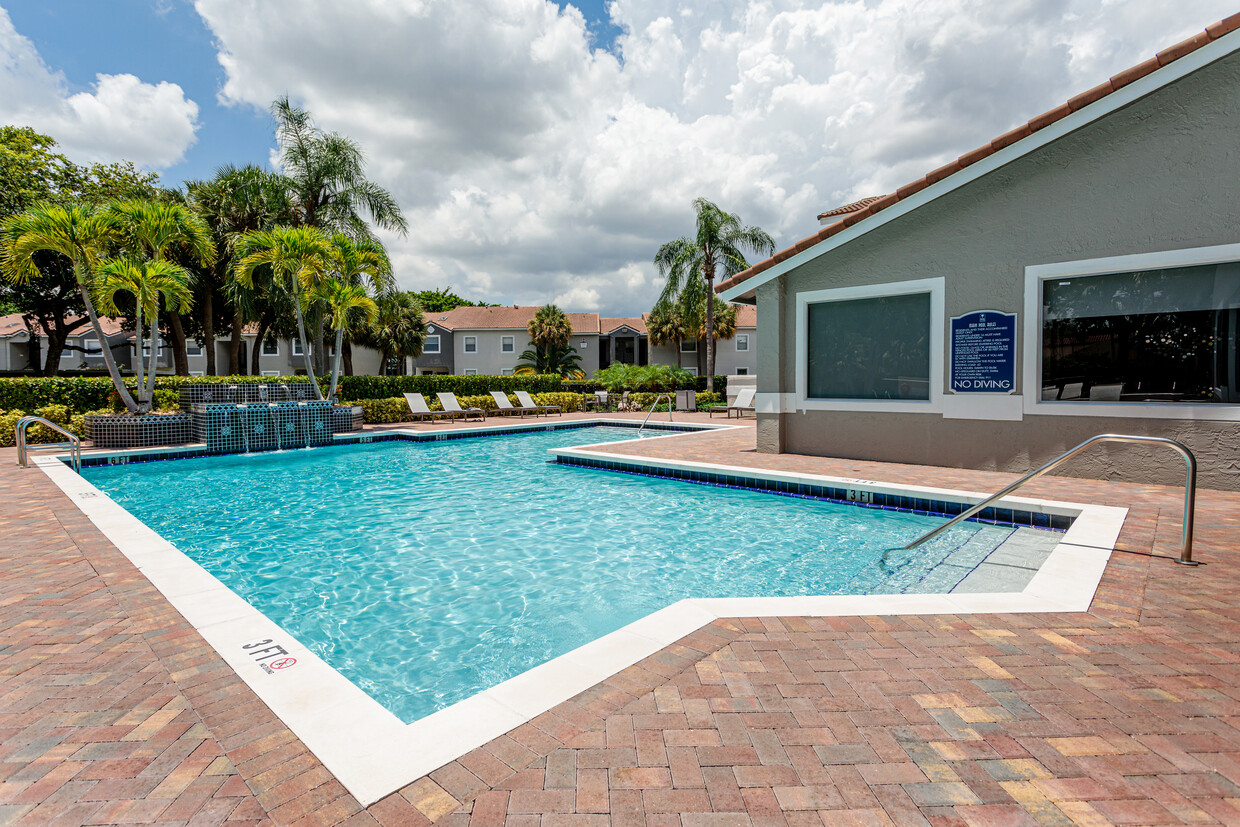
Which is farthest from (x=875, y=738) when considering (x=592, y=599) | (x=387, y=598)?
(x=387, y=598)

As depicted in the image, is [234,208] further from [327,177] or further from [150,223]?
[150,223]

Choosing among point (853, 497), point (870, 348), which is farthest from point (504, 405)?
point (853, 497)

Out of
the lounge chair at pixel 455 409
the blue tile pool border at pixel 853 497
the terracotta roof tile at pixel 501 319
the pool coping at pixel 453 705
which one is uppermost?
the terracotta roof tile at pixel 501 319

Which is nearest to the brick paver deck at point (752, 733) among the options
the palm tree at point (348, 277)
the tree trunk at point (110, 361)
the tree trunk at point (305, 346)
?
the tree trunk at point (110, 361)

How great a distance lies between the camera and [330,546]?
667 cm

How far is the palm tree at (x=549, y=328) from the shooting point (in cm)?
4325

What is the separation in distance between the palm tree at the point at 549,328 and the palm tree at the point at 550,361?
1.27 feet

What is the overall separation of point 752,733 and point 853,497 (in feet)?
20.5

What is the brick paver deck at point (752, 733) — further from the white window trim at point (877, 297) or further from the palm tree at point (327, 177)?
the palm tree at point (327, 177)

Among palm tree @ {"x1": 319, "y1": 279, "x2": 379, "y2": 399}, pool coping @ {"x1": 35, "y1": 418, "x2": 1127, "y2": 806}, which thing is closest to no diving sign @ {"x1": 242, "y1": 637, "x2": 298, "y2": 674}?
pool coping @ {"x1": 35, "y1": 418, "x2": 1127, "y2": 806}

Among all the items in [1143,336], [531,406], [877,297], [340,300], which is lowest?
[531,406]

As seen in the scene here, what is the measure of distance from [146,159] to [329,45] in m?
25.8

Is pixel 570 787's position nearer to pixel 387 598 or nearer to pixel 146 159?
pixel 387 598

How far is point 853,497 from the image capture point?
26.6ft
